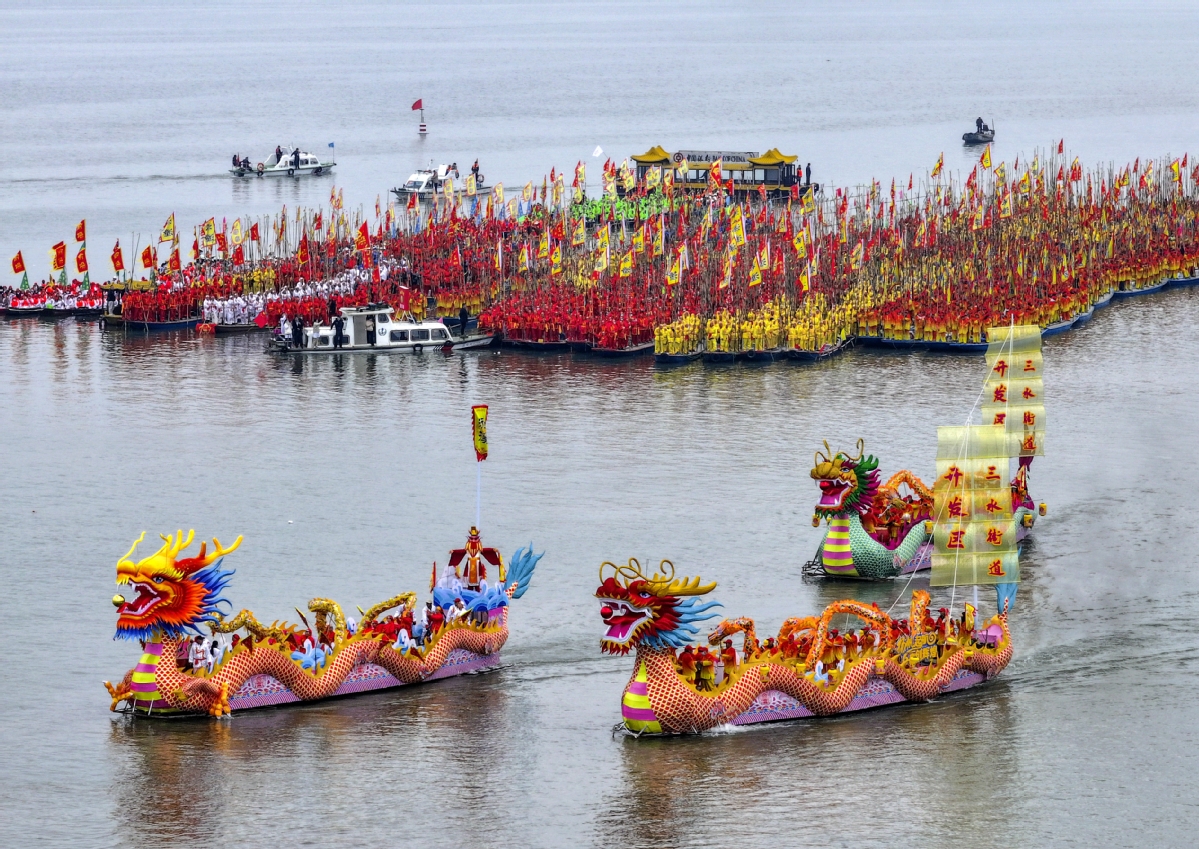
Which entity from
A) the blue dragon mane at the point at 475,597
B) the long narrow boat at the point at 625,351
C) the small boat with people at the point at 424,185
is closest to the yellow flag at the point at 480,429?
the blue dragon mane at the point at 475,597

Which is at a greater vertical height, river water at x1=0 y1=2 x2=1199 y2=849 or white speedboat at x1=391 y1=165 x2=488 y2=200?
white speedboat at x1=391 y1=165 x2=488 y2=200

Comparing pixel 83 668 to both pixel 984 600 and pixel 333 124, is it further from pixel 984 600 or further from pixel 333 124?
pixel 333 124

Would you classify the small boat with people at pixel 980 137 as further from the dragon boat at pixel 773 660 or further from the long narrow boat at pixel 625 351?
the dragon boat at pixel 773 660

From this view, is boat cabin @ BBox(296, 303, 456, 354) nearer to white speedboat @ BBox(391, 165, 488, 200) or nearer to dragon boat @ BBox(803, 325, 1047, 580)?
dragon boat @ BBox(803, 325, 1047, 580)

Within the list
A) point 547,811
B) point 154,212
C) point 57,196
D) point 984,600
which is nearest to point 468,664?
point 547,811

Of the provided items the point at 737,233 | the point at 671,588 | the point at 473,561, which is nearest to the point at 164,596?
the point at 473,561

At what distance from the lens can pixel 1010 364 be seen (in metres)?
45.4

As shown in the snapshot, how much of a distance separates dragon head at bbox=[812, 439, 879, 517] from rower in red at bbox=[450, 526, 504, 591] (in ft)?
25.9

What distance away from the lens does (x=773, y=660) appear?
1378 inches

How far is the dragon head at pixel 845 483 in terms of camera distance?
42.8 m

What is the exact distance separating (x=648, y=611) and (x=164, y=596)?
8.50m

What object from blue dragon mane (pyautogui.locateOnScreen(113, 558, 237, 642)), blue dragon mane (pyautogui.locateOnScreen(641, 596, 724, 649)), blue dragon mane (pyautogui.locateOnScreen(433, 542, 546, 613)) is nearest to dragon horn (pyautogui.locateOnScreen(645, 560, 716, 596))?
blue dragon mane (pyautogui.locateOnScreen(641, 596, 724, 649))

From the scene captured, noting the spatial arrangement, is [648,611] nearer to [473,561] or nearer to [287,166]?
[473,561]

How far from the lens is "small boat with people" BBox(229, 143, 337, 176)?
133m
